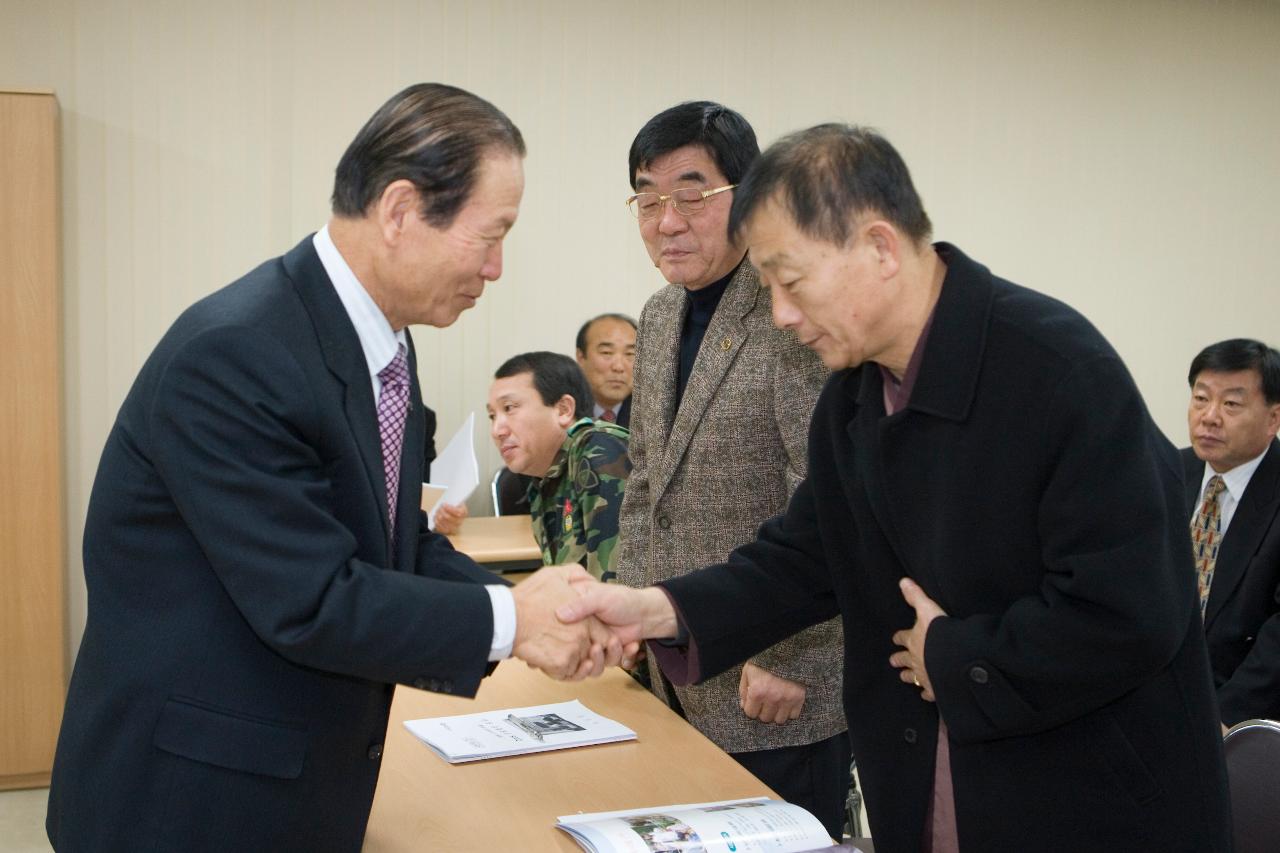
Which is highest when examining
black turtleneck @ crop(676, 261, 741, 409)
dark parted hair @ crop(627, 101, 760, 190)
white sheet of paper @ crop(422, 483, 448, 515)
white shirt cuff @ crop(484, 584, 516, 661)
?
dark parted hair @ crop(627, 101, 760, 190)

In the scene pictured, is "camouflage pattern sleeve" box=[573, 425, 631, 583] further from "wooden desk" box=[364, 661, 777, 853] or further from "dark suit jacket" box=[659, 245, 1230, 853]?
"dark suit jacket" box=[659, 245, 1230, 853]

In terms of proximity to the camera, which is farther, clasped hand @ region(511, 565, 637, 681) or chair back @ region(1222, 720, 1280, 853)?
chair back @ region(1222, 720, 1280, 853)

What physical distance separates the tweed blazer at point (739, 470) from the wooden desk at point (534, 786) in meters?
0.12

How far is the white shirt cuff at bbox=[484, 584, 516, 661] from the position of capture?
5.13 ft

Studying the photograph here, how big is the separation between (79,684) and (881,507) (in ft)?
3.37

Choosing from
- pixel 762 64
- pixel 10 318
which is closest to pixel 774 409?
pixel 10 318

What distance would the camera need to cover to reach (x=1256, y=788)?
6.05 feet

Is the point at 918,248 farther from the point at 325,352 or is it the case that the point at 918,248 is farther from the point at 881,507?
the point at 325,352

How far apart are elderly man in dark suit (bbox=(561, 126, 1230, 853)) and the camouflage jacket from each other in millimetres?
1055

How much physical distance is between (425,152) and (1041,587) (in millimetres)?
931

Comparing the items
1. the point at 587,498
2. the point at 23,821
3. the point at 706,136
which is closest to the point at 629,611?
the point at 587,498

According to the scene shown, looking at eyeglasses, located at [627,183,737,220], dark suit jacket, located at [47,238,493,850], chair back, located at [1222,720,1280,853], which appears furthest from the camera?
eyeglasses, located at [627,183,737,220]

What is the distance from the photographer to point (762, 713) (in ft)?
6.98

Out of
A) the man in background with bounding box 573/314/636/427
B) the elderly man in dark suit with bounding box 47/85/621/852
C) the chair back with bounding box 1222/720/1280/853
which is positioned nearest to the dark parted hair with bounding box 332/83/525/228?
the elderly man in dark suit with bounding box 47/85/621/852
